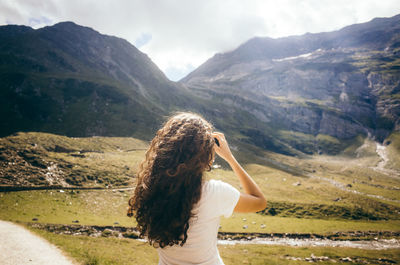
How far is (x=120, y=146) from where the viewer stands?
93875 millimetres

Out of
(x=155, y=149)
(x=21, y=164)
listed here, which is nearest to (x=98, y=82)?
(x=21, y=164)

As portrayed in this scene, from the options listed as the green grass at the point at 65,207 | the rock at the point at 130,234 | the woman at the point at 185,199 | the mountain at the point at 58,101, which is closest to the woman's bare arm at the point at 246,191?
the woman at the point at 185,199

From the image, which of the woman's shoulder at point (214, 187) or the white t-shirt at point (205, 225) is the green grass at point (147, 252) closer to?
the white t-shirt at point (205, 225)

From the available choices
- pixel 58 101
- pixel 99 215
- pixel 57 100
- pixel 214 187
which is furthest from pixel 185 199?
pixel 57 100

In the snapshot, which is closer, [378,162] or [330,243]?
[330,243]

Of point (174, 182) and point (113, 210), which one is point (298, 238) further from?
point (174, 182)

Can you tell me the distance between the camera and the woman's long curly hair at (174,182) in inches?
123

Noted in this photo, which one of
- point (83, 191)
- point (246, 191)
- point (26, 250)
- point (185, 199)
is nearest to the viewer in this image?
point (185, 199)

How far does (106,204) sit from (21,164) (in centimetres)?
2231

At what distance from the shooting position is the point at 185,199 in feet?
10.2

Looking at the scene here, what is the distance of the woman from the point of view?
10.3 feet

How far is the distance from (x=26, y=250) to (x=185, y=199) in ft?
77.1

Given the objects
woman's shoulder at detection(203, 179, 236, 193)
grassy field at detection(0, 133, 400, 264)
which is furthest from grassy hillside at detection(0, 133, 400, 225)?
woman's shoulder at detection(203, 179, 236, 193)

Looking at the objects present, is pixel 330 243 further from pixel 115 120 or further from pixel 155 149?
pixel 115 120
